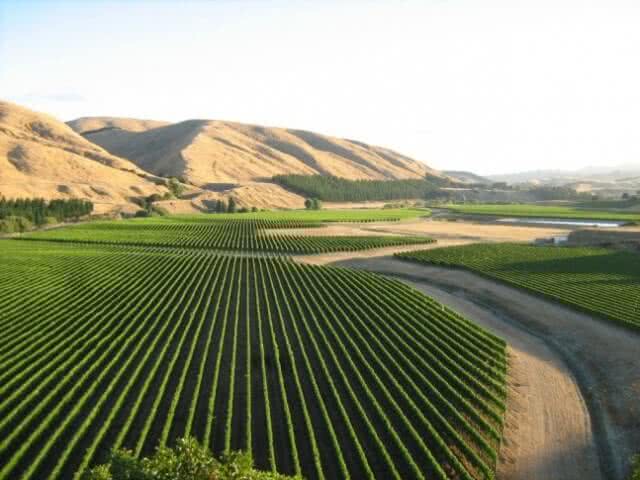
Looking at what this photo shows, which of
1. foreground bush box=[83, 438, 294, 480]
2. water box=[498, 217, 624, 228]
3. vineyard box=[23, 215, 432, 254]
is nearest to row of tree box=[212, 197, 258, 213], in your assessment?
vineyard box=[23, 215, 432, 254]

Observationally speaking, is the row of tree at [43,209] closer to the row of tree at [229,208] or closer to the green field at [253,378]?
the row of tree at [229,208]

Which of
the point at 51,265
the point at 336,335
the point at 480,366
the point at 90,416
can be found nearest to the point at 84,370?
the point at 90,416

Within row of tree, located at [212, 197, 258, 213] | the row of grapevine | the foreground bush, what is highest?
row of tree, located at [212, 197, 258, 213]

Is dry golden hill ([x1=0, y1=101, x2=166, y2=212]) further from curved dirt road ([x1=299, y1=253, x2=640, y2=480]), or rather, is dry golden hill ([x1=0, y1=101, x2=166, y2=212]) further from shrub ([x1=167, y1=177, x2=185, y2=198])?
curved dirt road ([x1=299, y1=253, x2=640, y2=480])

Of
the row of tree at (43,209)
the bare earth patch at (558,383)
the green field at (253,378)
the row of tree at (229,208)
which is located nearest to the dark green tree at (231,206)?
the row of tree at (229,208)

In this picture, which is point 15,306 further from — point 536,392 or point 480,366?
point 536,392
